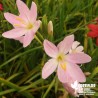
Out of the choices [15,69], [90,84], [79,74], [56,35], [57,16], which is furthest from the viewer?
[57,16]

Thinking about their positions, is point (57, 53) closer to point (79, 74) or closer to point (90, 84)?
point (79, 74)

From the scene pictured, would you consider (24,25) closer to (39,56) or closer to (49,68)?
(49,68)

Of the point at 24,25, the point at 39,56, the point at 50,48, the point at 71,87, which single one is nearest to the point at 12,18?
the point at 24,25

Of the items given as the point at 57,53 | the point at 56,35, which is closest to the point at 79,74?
the point at 57,53

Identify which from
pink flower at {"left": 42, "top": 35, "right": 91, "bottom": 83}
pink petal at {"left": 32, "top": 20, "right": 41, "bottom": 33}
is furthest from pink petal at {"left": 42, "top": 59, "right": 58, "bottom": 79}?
pink petal at {"left": 32, "top": 20, "right": 41, "bottom": 33}

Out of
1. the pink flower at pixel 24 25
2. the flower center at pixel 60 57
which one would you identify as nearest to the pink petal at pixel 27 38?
the pink flower at pixel 24 25

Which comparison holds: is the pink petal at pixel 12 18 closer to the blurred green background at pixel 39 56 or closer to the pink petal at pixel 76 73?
the blurred green background at pixel 39 56

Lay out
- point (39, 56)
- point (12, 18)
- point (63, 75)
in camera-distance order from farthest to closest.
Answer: point (39, 56), point (12, 18), point (63, 75)
